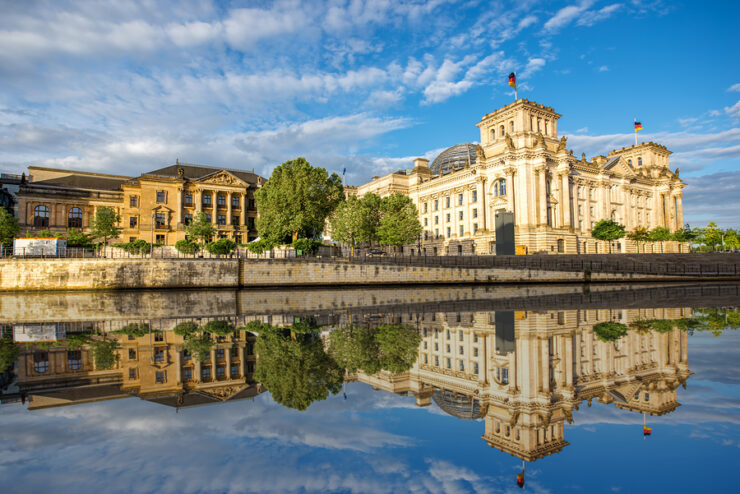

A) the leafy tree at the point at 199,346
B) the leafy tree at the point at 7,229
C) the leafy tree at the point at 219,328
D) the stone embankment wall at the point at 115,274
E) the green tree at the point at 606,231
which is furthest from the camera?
the green tree at the point at 606,231

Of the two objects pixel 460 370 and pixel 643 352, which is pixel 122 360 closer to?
pixel 460 370

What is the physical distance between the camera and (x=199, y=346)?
41.1 ft

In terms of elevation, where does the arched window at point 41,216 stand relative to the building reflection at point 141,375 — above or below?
above

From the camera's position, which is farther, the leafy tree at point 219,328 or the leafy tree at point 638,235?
the leafy tree at point 638,235

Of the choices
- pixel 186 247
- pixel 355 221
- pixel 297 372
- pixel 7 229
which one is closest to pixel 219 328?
pixel 297 372

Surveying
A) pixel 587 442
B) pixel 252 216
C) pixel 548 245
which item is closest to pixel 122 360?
pixel 587 442

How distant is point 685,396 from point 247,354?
9562mm

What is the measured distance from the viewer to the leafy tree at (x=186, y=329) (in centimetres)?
1498

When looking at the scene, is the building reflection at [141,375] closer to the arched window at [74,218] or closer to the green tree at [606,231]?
the green tree at [606,231]

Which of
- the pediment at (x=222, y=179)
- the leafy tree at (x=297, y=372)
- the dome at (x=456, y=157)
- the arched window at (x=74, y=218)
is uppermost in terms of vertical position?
the dome at (x=456, y=157)

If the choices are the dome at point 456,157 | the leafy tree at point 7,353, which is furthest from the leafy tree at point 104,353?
the dome at point 456,157

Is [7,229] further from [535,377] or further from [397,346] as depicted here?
[535,377]

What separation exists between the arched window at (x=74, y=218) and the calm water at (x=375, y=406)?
6883 cm

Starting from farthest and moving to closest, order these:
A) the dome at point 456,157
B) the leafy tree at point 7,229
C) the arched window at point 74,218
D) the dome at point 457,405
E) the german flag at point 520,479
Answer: the dome at point 456,157 < the arched window at point 74,218 < the leafy tree at point 7,229 < the dome at point 457,405 < the german flag at point 520,479
